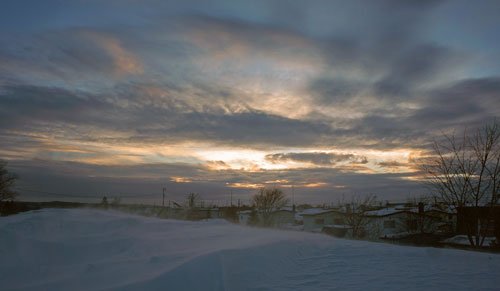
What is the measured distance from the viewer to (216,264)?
6.52 m

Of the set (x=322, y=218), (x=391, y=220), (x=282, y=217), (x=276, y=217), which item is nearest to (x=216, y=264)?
(x=391, y=220)

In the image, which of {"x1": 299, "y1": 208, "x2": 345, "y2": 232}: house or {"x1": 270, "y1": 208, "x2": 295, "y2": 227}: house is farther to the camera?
{"x1": 270, "y1": 208, "x2": 295, "y2": 227}: house

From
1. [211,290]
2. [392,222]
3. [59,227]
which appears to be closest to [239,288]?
[211,290]

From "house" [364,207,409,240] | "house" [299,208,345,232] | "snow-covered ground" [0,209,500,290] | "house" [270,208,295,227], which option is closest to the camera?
"snow-covered ground" [0,209,500,290]

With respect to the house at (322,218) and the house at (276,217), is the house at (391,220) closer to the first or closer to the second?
the house at (322,218)

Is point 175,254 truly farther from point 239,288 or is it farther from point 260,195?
point 260,195

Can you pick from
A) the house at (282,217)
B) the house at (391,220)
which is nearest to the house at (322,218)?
the house at (282,217)

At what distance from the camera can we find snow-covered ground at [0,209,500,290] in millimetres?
5918

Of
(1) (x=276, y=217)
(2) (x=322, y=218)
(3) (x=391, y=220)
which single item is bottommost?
(1) (x=276, y=217)

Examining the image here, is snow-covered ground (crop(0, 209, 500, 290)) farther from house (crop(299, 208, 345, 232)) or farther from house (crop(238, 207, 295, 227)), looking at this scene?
house (crop(299, 208, 345, 232))

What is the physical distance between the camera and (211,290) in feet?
18.8

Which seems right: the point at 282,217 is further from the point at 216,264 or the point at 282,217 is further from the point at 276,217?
the point at 216,264

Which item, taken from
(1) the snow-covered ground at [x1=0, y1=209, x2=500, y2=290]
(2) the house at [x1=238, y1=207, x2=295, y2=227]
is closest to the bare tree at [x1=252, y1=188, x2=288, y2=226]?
(2) the house at [x1=238, y1=207, x2=295, y2=227]

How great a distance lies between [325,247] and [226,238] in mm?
2952
